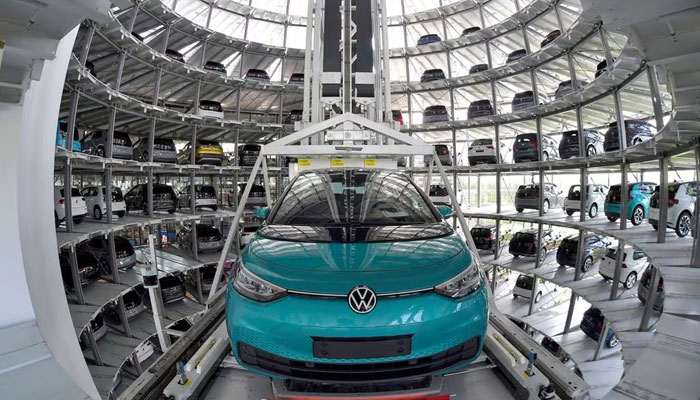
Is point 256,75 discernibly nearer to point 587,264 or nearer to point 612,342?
point 587,264

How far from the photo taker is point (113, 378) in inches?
295

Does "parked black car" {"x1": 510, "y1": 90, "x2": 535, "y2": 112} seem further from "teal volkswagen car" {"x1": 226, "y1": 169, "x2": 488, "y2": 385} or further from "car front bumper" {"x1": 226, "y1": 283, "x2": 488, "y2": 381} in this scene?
"car front bumper" {"x1": 226, "y1": 283, "x2": 488, "y2": 381}

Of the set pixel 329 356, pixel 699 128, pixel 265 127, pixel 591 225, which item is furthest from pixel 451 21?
pixel 329 356

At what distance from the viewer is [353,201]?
3.07 m

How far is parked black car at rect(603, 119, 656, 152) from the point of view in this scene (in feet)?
28.1

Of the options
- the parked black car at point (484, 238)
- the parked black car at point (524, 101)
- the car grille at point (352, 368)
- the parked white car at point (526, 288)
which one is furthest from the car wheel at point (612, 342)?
the car grille at point (352, 368)

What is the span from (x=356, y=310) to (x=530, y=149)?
1250 cm

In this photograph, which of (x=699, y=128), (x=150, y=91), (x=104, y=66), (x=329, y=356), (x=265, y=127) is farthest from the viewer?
(x=150, y=91)

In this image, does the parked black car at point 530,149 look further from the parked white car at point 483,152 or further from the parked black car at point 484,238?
the parked black car at point 484,238

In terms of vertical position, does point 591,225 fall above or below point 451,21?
below

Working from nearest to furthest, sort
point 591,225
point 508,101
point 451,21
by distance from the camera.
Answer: point 591,225 < point 451,21 < point 508,101

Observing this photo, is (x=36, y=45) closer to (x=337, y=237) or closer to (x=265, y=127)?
(x=337, y=237)

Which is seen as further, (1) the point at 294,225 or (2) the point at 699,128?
(2) the point at 699,128

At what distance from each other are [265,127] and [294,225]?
12468mm
